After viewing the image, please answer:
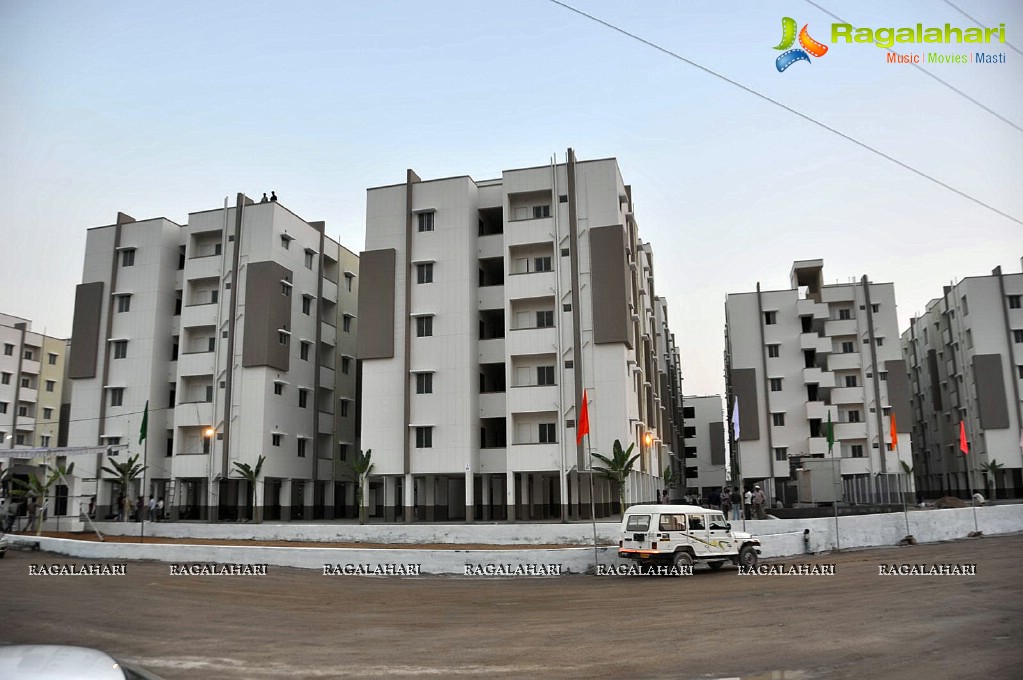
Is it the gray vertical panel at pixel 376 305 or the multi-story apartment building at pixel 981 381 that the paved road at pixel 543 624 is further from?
the multi-story apartment building at pixel 981 381

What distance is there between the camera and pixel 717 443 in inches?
4680

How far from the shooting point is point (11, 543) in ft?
116

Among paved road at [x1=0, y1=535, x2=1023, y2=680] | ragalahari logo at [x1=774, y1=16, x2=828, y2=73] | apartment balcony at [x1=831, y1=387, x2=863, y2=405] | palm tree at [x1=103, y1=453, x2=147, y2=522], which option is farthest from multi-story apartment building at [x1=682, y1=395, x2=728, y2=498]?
ragalahari logo at [x1=774, y1=16, x2=828, y2=73]

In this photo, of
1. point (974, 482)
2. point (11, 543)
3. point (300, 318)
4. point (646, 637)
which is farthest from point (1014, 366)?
point (11, 543)

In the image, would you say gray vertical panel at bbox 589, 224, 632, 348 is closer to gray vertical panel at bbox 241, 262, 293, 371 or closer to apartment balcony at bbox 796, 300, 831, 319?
gray vertical panel at bbox 241, 262, 293, 371

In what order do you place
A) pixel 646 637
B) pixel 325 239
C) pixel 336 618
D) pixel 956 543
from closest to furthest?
pixel 646 637, pixel 336 618, pixel 956 543, pixel 325 239

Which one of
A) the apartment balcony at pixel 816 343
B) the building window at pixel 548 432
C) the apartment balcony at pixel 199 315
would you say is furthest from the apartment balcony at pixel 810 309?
the apartment balcony at pixel 199 315

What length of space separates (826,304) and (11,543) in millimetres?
62789

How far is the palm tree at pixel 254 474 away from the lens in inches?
1889

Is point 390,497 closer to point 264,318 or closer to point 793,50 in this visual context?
point 264,318

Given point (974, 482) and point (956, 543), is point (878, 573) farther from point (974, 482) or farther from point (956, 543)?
point (974, 482)

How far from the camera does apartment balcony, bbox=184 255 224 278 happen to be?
53.0 meters

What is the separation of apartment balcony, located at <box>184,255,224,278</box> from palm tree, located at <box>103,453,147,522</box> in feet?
42.7

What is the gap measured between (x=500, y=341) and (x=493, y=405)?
13.4 ft
